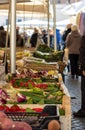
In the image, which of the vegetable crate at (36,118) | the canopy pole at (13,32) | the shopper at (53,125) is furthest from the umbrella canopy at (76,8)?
the shopper at (53,125)

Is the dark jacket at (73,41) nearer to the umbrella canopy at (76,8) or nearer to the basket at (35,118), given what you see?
the umbrella canopy at (76,8)

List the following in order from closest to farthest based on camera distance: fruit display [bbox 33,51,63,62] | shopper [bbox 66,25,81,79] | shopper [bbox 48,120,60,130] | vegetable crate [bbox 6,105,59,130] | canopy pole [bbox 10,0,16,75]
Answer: shopper [bbox 48,120,60,130] → vegetable crate [bbox 6,105,59,130] → canopy pole [bbox 10,0,16,75] → fruit display [bbox 33,51,63,62] → shopper [bbox 66,25,81,79]

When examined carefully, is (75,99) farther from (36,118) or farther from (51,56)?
(36,118)

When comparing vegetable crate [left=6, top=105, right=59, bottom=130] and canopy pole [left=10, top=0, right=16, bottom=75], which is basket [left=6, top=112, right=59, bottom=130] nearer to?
vegetable crate [left=6, top=105, right=59, bottom=130]

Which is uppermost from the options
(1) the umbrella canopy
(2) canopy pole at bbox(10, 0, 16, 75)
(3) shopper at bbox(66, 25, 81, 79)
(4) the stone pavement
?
(1) the umbrella canopy

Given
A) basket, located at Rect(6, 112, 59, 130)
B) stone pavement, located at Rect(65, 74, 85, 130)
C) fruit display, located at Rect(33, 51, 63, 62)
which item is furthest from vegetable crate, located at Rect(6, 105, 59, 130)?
fruit display, located at Rect(33, 51, 63, 62)

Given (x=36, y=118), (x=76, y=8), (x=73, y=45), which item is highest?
(x=76, y=8)

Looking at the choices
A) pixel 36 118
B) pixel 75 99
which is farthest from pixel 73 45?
pixel 36 118

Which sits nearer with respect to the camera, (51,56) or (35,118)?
(35,118)

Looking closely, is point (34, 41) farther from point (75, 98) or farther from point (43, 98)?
point (43, 98)

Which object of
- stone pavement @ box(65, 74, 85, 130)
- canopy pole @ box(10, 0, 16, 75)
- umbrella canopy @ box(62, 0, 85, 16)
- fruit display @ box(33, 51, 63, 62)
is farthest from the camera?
umbrella canopy @ box(62, 0, 85, 16)

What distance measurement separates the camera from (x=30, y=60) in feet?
25.7

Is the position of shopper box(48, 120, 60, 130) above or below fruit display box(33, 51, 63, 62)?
above

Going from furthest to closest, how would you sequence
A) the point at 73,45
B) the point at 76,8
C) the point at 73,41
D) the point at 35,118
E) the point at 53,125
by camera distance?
the point at 76,8, the point at 73,45, the point at 73,41, the point at 35,118, the point at 53,125
